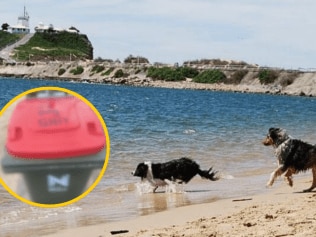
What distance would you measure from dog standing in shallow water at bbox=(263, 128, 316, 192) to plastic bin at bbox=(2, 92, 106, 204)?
24.6ft

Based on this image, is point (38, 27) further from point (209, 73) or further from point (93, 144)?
point (93, 144)

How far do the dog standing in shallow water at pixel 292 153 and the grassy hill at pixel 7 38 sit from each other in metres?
156

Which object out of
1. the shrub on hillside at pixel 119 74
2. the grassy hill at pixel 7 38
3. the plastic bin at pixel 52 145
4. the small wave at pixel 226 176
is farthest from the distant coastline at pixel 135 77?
the plastic bin at pixel 52 145

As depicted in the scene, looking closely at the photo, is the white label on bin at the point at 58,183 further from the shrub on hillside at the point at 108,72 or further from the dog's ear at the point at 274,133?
the shrub on hillside at the point at 108,72

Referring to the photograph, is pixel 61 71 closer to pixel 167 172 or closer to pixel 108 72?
pixel 108 72

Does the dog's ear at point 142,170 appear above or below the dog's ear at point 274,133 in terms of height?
below

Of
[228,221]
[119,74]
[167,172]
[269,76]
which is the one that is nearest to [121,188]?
[167,172]

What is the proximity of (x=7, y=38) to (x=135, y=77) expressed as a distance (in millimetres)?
65592

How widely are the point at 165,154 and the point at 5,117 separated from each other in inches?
557

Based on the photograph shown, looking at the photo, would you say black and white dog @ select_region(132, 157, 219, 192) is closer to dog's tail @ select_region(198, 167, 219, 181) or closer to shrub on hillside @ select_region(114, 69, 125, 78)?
dog's tail @ select_region(198, 167, 219, 181)

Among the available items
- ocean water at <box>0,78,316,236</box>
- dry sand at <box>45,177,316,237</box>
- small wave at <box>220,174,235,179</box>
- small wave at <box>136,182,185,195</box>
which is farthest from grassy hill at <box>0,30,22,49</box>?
dry sand at <box>45,177,316,237</box>

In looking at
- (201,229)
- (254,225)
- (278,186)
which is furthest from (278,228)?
(278,186)

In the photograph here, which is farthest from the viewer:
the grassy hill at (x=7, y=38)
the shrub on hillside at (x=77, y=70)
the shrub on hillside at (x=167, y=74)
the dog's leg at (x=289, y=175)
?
the grassy hill at (x=7, y=38)

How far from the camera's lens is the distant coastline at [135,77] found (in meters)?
85.9
